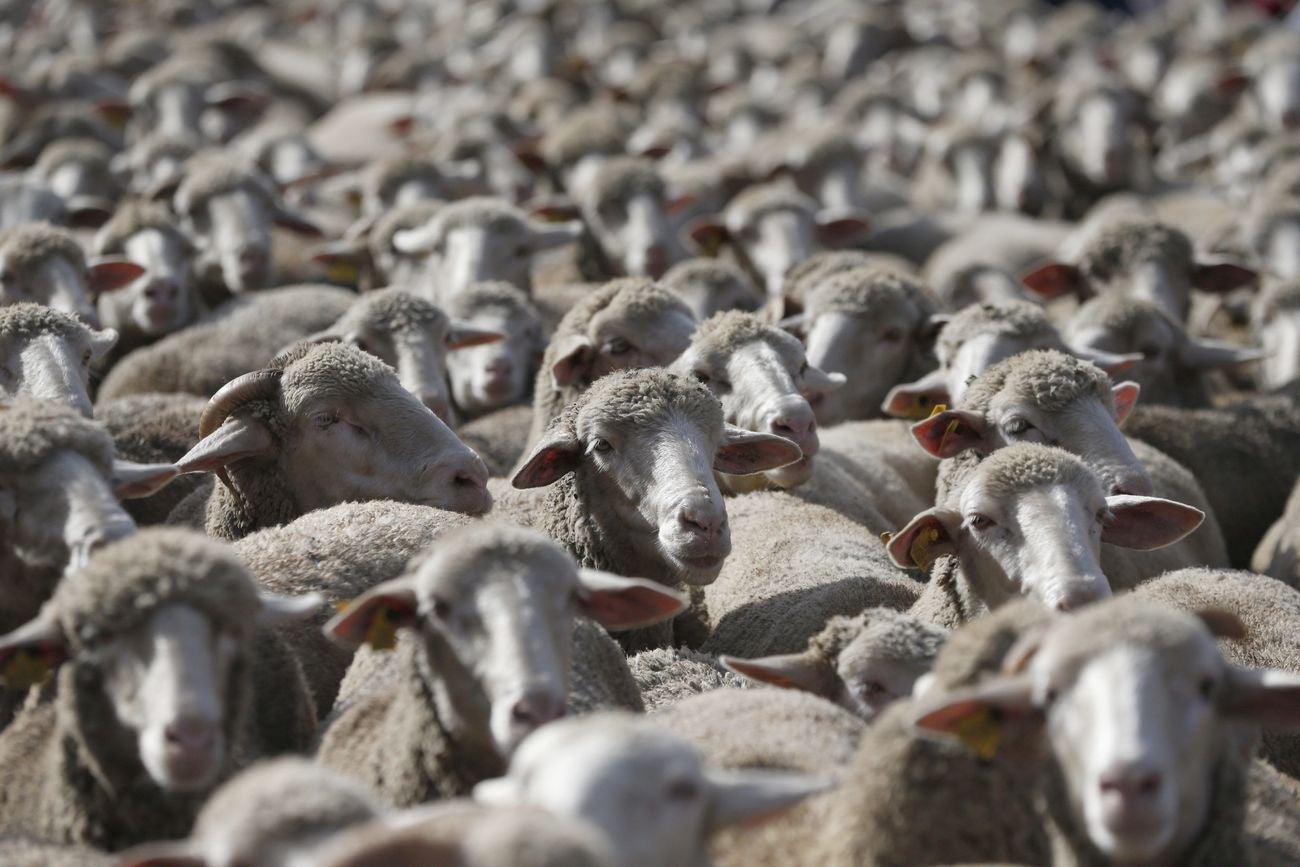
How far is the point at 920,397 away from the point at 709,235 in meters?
3.47

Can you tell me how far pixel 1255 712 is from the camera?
149 inches

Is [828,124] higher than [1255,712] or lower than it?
lower

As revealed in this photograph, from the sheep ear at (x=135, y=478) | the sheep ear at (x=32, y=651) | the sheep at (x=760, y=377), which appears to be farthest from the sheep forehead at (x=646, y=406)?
the sheep ear at (x=32, y=651)

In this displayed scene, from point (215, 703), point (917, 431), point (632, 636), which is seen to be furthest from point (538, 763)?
point (917, 431)

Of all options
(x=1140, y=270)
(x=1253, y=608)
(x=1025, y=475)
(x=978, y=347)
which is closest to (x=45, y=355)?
(x=1025, y=475)

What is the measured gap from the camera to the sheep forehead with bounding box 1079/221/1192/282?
30.4ft

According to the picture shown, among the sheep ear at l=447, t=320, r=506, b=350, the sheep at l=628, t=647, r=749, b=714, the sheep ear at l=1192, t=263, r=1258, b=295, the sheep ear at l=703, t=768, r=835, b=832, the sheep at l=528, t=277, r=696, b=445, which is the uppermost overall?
the sheep ear at l=703, t=768, r=835, b=832

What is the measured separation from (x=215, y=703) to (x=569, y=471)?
212cm

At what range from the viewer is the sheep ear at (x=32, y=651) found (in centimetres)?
403

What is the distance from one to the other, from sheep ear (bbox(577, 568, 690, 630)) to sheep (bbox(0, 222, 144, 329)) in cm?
378

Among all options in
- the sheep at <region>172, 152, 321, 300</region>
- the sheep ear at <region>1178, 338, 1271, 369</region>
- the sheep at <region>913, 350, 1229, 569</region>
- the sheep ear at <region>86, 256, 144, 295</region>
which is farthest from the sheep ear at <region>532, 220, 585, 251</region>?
the sheep at <region>913, 350, 1229, 569</region>

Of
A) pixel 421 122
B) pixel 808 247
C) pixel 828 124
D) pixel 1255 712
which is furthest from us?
pixel 421 122

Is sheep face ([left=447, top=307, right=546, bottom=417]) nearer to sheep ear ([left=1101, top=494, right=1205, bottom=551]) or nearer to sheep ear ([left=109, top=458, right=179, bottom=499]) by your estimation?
sheep ear ([left=109, top=458, right=179, bottom=499])

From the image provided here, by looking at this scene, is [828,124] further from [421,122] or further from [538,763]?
[538,763]
